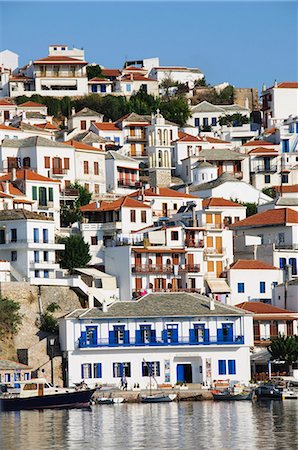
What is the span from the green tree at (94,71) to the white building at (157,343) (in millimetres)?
48709

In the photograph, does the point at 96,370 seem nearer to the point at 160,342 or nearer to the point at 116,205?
the point at 160,342

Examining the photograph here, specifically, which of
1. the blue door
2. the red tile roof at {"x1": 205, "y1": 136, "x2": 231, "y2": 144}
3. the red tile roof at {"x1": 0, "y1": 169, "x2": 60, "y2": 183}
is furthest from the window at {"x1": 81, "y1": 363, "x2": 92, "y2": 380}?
the red tile roof at {"x1": 205, "y1": 136, "x2": 231, "y2": 144}

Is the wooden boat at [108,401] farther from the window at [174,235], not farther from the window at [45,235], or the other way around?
the window at [174,235]

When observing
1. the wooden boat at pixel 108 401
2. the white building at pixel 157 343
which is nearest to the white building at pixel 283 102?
the white building at pixel 157 343

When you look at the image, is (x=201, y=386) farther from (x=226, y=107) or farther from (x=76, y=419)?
(x=226, y=107)

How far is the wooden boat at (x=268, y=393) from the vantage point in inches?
2112

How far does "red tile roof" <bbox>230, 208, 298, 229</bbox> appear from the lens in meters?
68.9

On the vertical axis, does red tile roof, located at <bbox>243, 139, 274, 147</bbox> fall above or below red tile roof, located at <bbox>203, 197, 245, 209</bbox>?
above

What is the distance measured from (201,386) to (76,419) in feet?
29.2

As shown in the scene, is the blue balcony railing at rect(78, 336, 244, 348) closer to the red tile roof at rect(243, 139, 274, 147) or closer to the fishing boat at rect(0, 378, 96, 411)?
the fishing boat at rect(0, 378, 96, 411)

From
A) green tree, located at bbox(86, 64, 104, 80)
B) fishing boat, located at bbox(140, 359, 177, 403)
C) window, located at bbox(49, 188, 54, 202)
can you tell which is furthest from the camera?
green tree, located at bbox(86, 64, 104, 80)

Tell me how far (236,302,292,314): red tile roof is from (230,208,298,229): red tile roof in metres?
7.32

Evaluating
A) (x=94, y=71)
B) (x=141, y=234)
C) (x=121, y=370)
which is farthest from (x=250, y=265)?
(x=94, y=71)

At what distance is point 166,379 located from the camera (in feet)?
184
